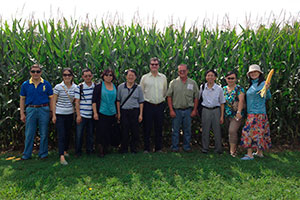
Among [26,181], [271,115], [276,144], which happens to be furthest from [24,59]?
[276,144]

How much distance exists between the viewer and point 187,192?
3441 mm

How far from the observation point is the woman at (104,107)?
4895 millimetres

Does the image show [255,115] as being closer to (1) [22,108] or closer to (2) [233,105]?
(2) [233,105]

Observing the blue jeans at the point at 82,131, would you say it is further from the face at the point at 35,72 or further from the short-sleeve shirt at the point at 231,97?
the short-sleeve shirt at the point at 231,97

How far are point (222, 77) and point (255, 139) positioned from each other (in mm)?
1572

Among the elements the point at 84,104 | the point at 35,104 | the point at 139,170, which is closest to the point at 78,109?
the point at 84,104

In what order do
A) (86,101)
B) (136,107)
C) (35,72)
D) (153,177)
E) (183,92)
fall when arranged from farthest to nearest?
(183,92) < (136,107) < (86,101) < (35,72) < (153,177)

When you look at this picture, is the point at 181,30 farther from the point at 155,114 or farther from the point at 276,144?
the point at 276,144

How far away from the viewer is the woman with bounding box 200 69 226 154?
204 inches

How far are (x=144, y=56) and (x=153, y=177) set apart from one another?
285 centimetres

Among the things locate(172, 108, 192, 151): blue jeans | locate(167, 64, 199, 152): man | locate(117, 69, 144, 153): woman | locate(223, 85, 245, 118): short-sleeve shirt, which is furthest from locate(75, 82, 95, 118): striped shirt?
locate(223, 85, 245, 118): short-sleeve shirt

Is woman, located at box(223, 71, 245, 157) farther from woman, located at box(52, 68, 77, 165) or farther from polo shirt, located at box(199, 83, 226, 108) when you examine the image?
woman, located at box(52, 68, 77, 165)

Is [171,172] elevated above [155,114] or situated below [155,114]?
below

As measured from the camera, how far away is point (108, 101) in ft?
16.2
